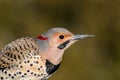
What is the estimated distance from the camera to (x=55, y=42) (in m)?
7.14

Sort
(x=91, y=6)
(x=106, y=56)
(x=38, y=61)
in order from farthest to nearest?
(x=91, y=6), (x=106, y=56), (x=38, y=61)

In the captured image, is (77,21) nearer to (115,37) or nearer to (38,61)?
(115,37)

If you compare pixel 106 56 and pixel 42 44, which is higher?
pixel 42 44

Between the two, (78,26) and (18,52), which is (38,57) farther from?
(78,26)

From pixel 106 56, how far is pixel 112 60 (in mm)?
254

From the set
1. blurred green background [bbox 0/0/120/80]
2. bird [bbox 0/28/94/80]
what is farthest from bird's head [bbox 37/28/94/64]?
blurred green background [bbox 0/0/120/80]

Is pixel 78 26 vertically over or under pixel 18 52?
under

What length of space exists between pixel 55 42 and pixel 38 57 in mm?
247

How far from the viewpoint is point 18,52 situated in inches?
281

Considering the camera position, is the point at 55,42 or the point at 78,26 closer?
the point at 55,42

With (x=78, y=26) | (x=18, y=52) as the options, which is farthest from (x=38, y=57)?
(x=78, y=26)

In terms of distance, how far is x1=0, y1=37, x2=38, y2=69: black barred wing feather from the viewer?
7.10 meters

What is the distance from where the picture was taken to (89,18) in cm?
1331

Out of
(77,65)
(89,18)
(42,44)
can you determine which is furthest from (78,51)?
(42,44)
